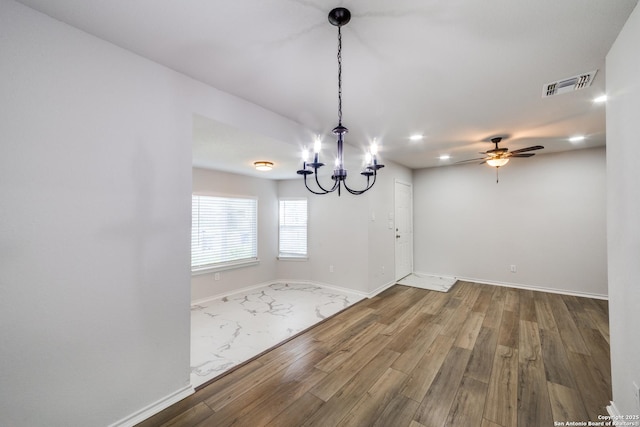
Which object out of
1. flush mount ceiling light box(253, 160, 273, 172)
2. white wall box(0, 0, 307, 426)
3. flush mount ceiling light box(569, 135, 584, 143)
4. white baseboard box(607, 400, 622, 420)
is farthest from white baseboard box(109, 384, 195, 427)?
flush mount ceiling light box(569, 135, 584, 143)

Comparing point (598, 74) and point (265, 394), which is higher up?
point (598, 74)

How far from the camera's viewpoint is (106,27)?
152 centimetres

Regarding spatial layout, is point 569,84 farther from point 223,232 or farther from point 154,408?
point 223,232

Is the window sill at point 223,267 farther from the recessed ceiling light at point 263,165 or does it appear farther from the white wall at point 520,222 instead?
the white wall at point 520,222

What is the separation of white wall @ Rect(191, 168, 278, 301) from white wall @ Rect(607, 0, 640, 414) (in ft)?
15.6

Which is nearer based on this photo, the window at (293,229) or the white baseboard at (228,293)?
the white baseboard at (228,293)

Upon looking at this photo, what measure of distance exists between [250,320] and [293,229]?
238cm

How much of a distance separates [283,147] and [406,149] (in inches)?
86.8

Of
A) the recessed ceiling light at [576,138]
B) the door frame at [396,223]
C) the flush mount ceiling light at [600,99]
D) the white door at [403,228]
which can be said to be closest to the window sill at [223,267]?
the door frame at [396,223]

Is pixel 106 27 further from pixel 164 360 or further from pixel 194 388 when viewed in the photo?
pixel 194 388

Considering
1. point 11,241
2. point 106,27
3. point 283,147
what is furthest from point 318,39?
point 11,241

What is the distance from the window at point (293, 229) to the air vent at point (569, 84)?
4.03 metres

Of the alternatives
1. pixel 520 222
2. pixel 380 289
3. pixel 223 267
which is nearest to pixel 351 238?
pixel 380 289

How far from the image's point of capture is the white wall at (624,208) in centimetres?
139
